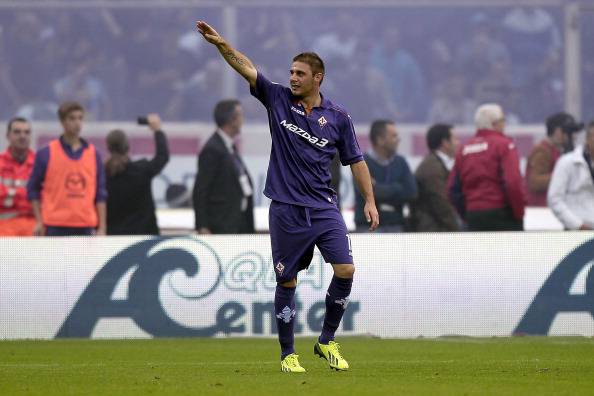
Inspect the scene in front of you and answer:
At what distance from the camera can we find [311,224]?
976cm

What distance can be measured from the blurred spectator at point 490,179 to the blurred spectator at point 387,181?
69 centimetres

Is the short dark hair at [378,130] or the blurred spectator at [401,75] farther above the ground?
the blurred spectator at [401,75]

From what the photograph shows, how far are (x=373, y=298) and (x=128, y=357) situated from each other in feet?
10.3

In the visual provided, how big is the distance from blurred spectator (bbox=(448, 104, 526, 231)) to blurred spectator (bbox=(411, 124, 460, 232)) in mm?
739

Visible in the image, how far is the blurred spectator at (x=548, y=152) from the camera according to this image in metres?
16.4

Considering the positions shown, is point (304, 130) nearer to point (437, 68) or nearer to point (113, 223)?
point (113, 223)

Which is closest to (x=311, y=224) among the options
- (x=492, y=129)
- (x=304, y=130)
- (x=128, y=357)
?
(x=304, y=130)

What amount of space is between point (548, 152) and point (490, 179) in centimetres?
173

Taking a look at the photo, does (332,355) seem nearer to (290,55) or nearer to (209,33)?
(209,33)

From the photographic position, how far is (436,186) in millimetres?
15898

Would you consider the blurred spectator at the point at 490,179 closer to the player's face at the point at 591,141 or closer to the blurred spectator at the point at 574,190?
the blurred spectator at the point at 574,190

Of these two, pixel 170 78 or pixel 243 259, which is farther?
pixel 170 78

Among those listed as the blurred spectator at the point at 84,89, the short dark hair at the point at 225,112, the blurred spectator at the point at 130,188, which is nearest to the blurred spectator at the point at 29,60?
the blurred spectator at the point at 84,89

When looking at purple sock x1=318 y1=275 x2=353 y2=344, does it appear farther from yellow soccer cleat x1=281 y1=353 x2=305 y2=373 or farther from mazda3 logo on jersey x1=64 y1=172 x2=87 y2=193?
mazda3 logo on jersey x1=64 y1=172 x2=87 y2=193
